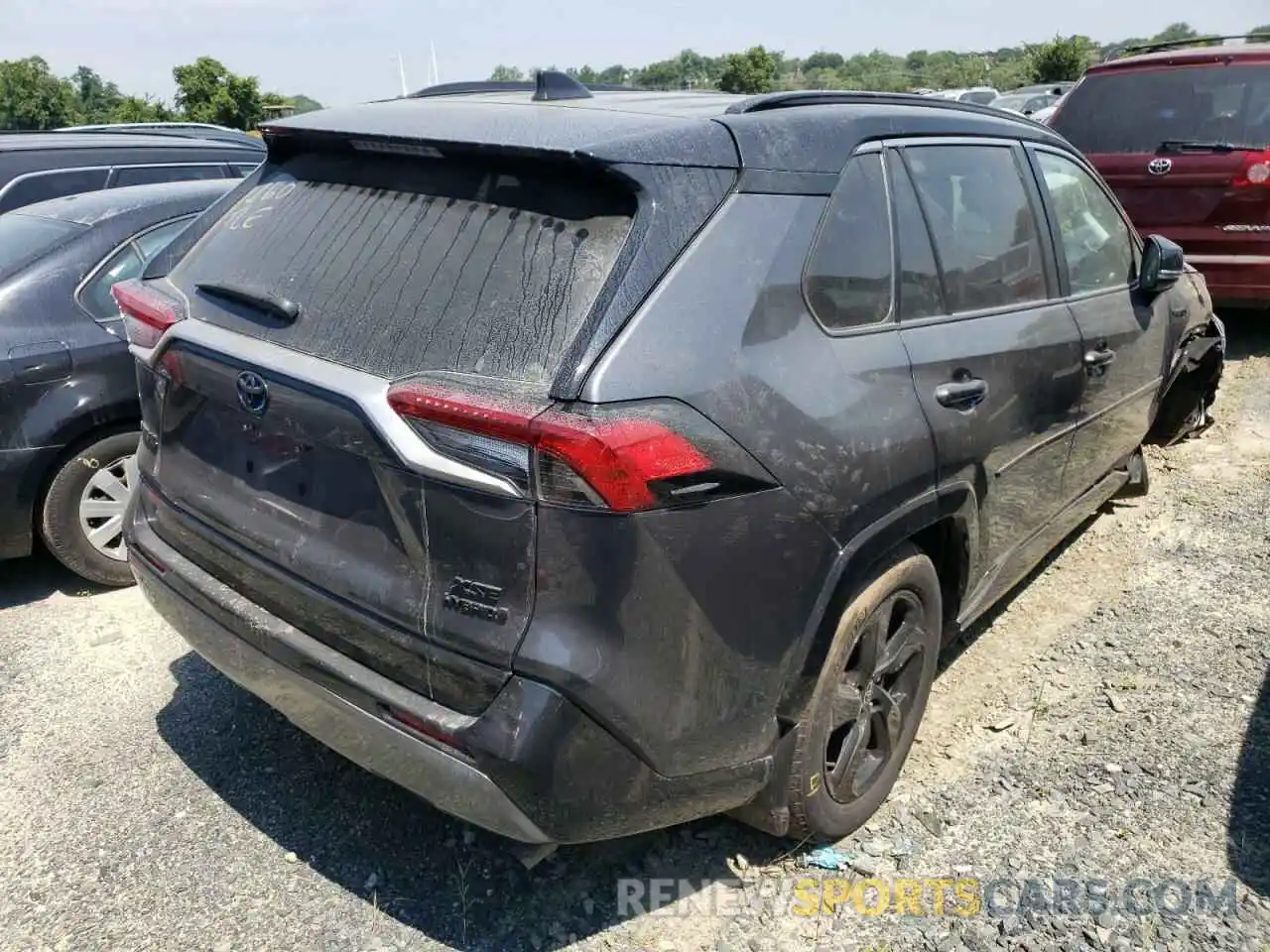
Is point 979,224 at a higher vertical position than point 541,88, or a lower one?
lower

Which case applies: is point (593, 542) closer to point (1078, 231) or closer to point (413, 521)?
point (413, 521)

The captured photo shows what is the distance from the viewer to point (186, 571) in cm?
260

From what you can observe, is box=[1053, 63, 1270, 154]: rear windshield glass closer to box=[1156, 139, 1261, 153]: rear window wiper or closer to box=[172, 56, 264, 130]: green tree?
box=[1156, 139, 1261, 153]: rear window wiper

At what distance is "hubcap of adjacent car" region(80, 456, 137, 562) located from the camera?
13.3 ft

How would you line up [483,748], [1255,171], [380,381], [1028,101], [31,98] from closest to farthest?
1. [483,748]
2. [380,381]
3. [1255,171]
4. [1028,101]
5. [31,98]

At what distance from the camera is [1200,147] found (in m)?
6.38

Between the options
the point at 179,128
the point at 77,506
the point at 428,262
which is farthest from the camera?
the point at 179,128

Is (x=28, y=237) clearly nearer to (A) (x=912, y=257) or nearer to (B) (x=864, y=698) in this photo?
(A) (x=912, y=257)

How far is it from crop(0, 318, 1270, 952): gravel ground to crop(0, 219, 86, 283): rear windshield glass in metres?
1.54

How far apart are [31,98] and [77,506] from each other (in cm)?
6022

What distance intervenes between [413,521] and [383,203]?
0.85 metres

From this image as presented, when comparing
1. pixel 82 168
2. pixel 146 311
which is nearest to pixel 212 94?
pixel 82 168

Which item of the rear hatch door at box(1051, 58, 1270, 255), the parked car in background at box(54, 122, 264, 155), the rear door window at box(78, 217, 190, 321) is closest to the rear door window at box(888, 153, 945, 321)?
the rear door window at box(78, 217, 190, 321)

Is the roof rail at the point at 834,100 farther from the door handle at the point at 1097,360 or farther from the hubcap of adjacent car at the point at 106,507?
the hubcap of adjacent car at the point at 106,507
